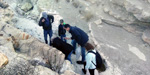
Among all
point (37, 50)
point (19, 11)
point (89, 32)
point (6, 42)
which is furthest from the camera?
point (19, 11)

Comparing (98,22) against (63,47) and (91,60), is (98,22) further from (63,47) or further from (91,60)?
(91,60)

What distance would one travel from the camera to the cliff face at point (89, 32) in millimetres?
3471

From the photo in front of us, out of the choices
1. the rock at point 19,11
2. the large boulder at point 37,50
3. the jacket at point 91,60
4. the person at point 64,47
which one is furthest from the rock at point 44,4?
the jacket at point 91,60

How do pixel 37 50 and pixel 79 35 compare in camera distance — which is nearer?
pixel 37 50

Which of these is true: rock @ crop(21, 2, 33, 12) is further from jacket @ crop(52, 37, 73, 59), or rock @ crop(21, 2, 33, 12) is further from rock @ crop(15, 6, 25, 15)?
jacket @ crop(52, 37, 73, 59)

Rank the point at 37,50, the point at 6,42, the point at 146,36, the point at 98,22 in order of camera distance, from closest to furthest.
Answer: the point at 6,42 → the point at 37,50 → the point at 146,36 → the point at 98,22

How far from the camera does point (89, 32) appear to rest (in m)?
7.71

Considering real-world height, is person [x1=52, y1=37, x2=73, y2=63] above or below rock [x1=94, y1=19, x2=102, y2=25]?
above


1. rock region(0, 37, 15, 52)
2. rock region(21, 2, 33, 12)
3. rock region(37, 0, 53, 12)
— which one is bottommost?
rock region(21, 2, 33, 12)

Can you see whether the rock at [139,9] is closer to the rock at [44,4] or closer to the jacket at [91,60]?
the jacket at [91,60]

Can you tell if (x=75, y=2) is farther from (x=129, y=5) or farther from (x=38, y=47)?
(x=38, y=47)

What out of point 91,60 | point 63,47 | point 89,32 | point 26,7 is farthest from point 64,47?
point 26,7

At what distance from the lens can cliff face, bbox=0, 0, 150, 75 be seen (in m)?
3.47

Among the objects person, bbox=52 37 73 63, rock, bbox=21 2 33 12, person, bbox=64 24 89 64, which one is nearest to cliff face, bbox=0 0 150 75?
rock, bbox=21 2 33 12
